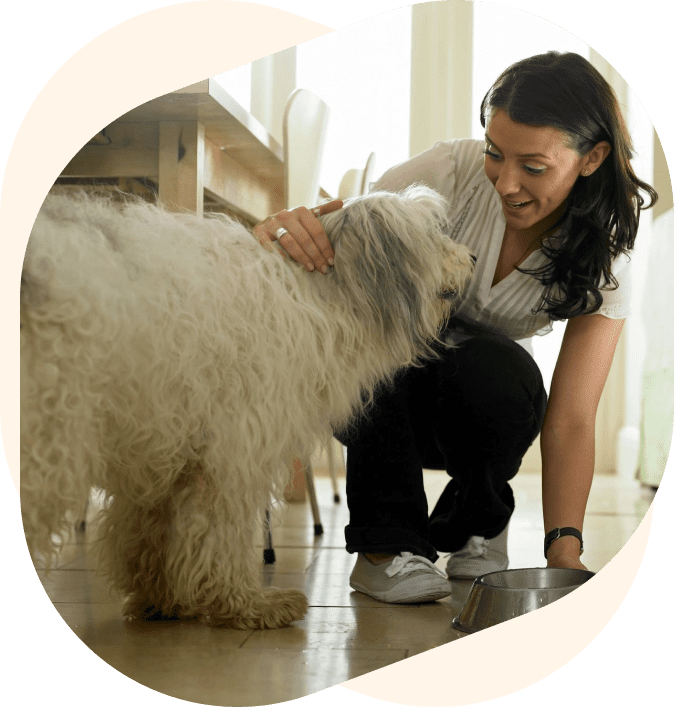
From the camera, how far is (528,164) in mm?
1458

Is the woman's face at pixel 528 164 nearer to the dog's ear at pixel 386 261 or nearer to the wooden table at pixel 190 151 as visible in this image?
the dog's ear at pixel 386 261

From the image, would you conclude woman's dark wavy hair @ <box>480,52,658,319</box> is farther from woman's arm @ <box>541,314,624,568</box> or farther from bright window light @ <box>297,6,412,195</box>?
bright window light @ <box>297,6,412,195</box>

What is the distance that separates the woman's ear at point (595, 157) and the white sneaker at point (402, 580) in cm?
82

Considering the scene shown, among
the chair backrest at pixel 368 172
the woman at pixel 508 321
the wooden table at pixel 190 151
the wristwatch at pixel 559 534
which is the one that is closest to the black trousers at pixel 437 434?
the woman at pixel 508 321

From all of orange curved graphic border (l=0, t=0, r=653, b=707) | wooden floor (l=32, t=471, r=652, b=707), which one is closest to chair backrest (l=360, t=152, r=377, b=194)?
orange curved graphic border (l=0, t=0, r=653, b=707)

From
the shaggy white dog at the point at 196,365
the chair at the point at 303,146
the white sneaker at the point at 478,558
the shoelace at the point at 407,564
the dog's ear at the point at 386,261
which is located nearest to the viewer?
the shaggy white dog at the point at 196,365

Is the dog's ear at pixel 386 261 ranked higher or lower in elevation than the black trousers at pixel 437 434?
higher

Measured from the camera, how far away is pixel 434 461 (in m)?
1.95

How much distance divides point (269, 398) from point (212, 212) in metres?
0.35

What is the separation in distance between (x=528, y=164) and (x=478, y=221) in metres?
0.25

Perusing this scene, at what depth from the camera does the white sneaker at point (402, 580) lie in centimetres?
161

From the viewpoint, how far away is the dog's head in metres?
1.41

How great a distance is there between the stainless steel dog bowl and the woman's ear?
72 centimetres

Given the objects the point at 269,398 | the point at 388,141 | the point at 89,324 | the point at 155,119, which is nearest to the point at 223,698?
the point at 269,398
